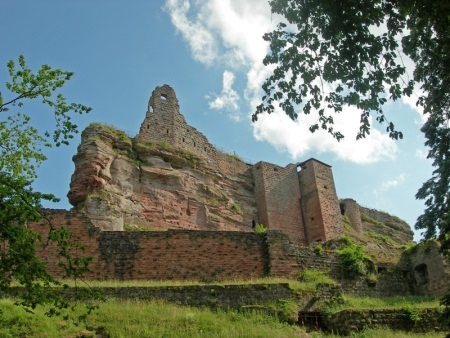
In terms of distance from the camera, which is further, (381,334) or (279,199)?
(279,199)

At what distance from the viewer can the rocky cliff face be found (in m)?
25.2

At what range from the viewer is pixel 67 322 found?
13.8m

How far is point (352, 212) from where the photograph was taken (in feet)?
131

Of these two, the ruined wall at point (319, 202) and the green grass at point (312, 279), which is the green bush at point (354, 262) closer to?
the green grass at point (312, 279)

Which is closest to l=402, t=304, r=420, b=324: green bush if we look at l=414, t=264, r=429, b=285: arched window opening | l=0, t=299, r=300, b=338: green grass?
l=0, t=299, r=300, b=338: green grass

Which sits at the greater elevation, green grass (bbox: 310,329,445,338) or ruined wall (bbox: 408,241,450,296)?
ruined wall (bbox: 408,241,450,296)

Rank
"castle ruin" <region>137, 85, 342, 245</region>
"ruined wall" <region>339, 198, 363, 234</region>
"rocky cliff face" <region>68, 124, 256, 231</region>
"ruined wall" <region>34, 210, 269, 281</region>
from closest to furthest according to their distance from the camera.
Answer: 1. "ruined wall" <region>34, 210, 269, 281</region>
2. "rocky cliff face" <region>68, 124, 256, 231</region>
3. "castle ruin" <region>137, 85, 342, 245</region>
4. "ruined wall" <region>339, 198, 363, 234</region>

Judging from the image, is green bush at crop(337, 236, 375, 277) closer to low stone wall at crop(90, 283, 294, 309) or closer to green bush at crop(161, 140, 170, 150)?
low stone wall at crop(90, 283, 294, 309)

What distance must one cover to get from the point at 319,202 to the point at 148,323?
2277 centimetres

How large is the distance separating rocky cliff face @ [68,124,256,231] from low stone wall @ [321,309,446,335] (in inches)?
453

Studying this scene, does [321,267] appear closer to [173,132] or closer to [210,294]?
[210,294]

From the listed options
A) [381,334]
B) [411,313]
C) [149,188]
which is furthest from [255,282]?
[149,188]

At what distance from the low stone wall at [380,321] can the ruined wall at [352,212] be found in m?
23.0

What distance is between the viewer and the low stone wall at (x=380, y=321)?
609 inches
